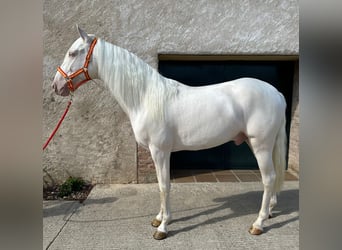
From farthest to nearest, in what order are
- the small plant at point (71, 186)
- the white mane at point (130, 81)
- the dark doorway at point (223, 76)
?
the dark doorway at point (223, 76)
the small plant at point (71, 186)
the white mane at point (130, 81)

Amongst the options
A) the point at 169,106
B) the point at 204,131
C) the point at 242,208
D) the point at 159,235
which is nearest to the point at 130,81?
the point at 169,106

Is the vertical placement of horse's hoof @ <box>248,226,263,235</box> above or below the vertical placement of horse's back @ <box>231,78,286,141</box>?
below

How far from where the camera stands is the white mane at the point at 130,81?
242 cm

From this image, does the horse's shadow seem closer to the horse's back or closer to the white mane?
the horse's back

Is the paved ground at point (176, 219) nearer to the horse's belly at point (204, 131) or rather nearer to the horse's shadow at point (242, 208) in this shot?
the horse's shadow at point (242, 208)

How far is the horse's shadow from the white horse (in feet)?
1.10

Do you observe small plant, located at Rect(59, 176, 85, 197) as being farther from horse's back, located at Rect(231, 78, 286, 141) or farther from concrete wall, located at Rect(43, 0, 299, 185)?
horse's back, located at Rect(231, 78, 286, 141)

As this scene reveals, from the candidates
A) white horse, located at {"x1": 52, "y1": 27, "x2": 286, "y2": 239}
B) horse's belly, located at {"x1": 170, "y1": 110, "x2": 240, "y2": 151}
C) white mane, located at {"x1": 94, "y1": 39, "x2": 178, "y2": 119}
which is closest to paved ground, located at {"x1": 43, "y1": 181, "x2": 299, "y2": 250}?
white horse, located at {"x1": 52, "y1": 27, "x2": 286, "y2": 239}

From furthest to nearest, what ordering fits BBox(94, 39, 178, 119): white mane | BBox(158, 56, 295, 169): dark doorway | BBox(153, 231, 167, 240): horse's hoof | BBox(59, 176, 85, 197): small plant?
BBox(158, 56, 295, 169): dark doorway
BBox(59, 176, 85, 197): small plant
BBox(153, 231, 167, 240): horse's hoof
BBox(94, 39, 178, 119): white mane

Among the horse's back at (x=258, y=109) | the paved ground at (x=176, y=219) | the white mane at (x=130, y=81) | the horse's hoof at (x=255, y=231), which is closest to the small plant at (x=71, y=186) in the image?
the paved ground at (x=176, y=219)

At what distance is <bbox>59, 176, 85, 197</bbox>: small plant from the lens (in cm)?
391

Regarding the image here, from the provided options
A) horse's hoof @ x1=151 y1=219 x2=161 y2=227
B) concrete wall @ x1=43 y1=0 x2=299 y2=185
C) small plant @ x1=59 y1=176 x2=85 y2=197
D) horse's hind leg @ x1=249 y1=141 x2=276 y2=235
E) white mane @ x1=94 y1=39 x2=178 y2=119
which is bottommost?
small plant @ x1=59 y1=176 x2=85 y2=197

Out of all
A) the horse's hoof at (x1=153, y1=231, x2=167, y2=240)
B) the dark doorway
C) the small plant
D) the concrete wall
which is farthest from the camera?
the dark doorway

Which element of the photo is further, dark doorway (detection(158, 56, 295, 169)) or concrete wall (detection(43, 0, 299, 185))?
dark doorway (detection(158, 56, 295, 169))
